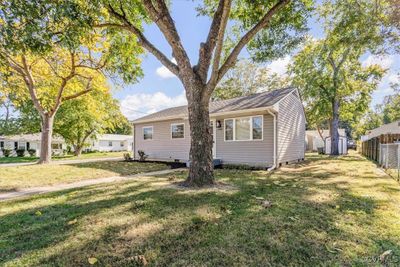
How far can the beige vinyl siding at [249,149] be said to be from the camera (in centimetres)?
1052

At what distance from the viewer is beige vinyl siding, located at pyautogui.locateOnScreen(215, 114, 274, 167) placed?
10516 mm

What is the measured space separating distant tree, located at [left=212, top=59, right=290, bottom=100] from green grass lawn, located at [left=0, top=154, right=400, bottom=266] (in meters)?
24.9

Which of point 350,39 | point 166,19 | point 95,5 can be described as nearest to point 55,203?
point 95,5

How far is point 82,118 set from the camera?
25.3 m

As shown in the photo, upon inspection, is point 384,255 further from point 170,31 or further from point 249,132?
point 249,132

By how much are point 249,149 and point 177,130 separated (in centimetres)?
468

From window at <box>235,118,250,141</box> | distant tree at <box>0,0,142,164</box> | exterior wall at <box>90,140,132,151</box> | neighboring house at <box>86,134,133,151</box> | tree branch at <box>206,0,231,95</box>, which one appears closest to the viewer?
distant tree at <box>0,0,142,164</box>

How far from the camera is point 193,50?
10617mm

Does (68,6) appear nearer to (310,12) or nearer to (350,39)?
(310,12)

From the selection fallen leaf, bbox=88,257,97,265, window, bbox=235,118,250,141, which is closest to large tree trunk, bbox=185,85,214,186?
fallen leaf, bbox=88,257,97,265

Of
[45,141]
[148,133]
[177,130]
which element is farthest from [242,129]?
[45,141]

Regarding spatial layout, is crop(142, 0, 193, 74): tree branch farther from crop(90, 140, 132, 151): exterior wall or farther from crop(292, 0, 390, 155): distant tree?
crop(90, 140, 132, 151): exterior wall

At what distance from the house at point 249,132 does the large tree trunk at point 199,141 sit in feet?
16.0

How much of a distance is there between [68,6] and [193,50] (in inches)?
260
